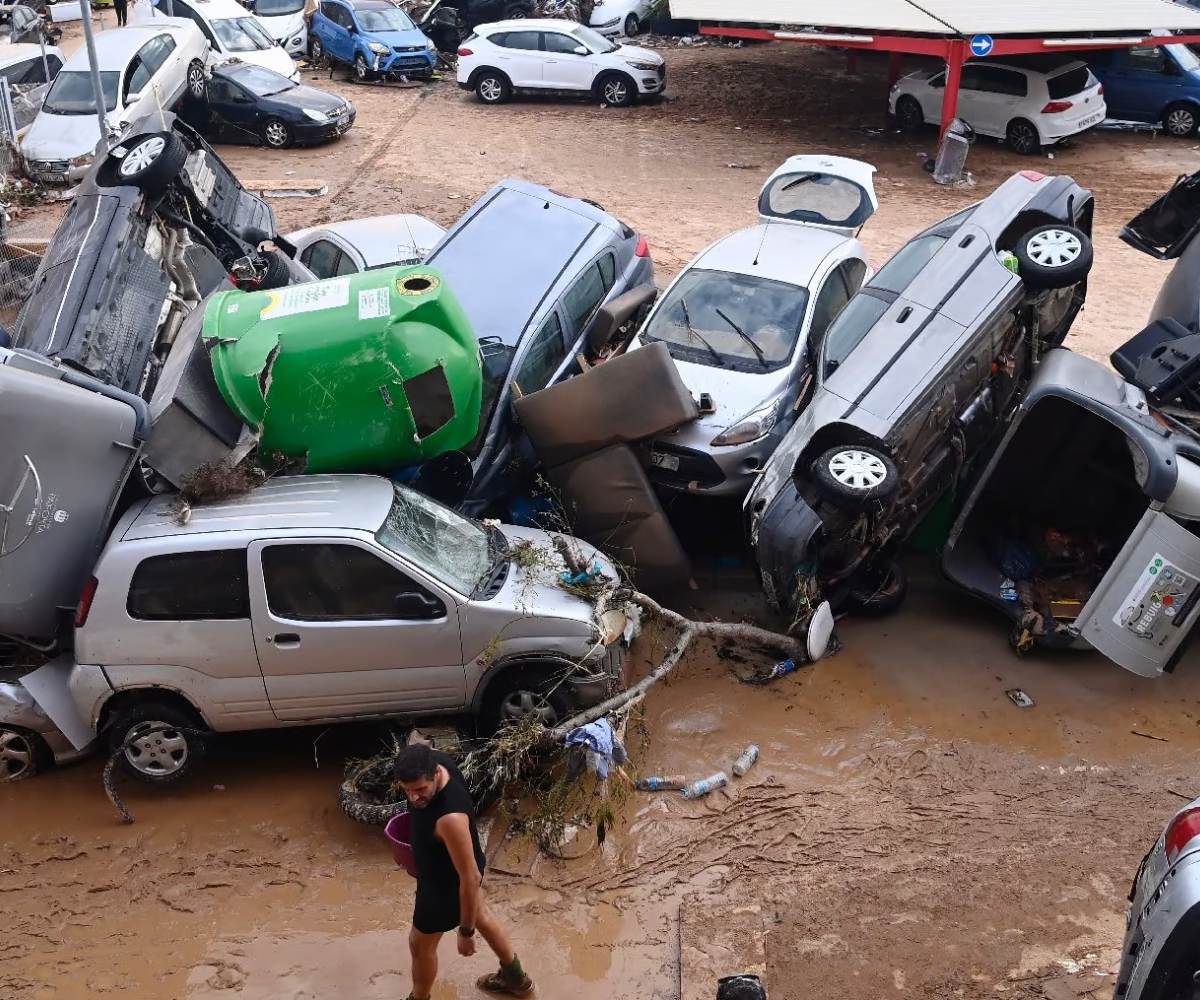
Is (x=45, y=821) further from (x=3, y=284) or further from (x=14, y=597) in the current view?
(x=3, y=284)

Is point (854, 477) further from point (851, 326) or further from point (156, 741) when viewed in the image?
point (156, 741)

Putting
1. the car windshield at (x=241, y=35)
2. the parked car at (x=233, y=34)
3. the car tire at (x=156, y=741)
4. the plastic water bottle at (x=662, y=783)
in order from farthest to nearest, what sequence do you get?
the car windshield at (x=241, y=35) → the parked car at (x=233, y=34) → the plastic water bottle at (x=662, y=783) → the car tire at (x=156, y=741)

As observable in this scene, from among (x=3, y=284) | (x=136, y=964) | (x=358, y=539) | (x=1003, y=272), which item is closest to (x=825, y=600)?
(x=1003, y=272)

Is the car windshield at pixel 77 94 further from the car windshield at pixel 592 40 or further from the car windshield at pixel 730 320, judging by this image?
the car windshield at pixel 730 320

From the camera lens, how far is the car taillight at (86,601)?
584cm

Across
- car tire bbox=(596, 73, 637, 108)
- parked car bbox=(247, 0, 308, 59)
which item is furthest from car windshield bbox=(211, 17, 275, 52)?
car tire bbox=(596, 73, 637, 108)

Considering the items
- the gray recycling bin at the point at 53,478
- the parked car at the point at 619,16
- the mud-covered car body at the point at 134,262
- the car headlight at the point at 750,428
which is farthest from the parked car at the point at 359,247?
the parked car at the point at 619,16

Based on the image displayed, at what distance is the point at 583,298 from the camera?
9.02m

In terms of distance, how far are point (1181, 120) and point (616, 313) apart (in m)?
14.5

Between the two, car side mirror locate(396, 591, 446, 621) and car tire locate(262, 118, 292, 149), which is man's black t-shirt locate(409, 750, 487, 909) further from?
car tire locate(262, 118, 292, 149)

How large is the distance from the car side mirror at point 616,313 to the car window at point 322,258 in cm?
249

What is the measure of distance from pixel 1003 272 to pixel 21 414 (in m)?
5.95

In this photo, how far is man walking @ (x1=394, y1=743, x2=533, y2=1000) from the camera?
4.19 m

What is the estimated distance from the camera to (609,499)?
7391 mm
